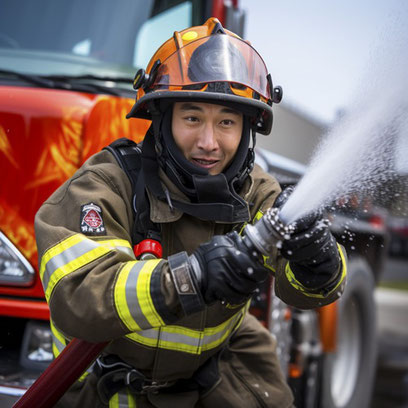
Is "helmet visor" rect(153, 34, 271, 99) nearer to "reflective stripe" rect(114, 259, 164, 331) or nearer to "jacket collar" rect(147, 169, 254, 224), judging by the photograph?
"jacket collar" rect(147, 169, 254, 224)

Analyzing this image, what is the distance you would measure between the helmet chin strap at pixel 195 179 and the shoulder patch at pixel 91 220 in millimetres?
252

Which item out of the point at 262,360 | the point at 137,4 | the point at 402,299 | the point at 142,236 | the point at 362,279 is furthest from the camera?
the point at 402,299

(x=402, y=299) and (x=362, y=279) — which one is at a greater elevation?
(x=362, y=279)

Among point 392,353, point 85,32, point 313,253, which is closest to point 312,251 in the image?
point 313,253

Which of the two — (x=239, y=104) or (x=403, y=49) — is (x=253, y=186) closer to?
(x=239, y=104)

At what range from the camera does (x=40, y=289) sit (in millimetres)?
2949

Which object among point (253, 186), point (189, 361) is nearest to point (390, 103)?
point (253, 186)

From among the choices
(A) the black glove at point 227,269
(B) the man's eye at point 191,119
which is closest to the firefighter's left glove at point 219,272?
(A) the black glove at point 227,269

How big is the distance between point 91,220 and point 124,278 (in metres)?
0.25

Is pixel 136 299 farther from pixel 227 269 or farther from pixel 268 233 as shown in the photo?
pixel 268 233

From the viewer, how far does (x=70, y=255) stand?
2072mm

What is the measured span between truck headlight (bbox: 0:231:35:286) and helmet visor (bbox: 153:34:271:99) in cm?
95

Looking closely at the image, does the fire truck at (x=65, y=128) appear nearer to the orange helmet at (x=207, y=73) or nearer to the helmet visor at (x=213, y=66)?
the orange helmet at (x=207, y=73)

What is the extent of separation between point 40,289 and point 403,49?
1786 millimetres
